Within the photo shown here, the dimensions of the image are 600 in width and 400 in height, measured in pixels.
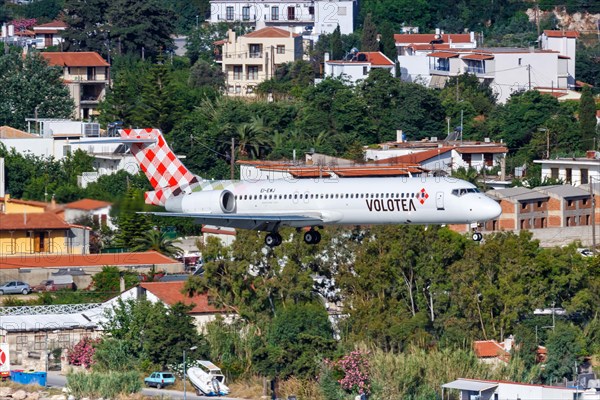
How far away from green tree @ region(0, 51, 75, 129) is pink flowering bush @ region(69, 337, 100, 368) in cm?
4282

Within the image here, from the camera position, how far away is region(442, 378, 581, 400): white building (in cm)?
5319

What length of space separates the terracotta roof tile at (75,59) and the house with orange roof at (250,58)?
9605 millimetres

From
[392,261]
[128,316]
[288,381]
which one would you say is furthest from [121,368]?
[392,261]

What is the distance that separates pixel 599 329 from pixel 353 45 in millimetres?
68773

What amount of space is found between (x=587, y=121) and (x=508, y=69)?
59.1ft

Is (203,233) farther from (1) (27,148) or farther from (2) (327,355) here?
(2) (327,355)

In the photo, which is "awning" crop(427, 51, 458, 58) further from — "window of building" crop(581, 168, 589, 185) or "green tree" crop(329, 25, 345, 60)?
"window of building" crop(581, 168, 589, 185)

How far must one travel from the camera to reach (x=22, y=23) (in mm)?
153750

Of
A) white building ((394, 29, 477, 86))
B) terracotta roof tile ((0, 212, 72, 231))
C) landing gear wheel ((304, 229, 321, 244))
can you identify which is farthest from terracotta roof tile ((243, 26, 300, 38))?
terracotta roof tile ((0, 212, 72, 231))

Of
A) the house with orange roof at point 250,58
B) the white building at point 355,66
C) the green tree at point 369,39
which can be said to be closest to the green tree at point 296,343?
the white building at point 355,66

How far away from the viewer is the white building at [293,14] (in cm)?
14188

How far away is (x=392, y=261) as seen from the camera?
67500 mm

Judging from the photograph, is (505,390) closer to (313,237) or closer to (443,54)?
(313,237)

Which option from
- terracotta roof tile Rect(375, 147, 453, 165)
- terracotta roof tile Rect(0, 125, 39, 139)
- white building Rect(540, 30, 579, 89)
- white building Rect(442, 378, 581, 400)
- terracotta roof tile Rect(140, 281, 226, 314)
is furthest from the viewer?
white building Rect(540, 30, 579, 89)
